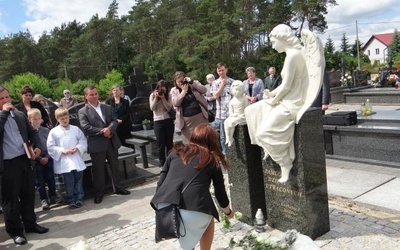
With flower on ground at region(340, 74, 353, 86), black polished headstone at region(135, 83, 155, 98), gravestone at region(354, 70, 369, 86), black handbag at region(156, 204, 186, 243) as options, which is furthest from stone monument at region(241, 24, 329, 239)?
gravestone at region(354, 70, 369, 86)

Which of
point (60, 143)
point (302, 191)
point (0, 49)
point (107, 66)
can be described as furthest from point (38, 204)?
point (0, 49)

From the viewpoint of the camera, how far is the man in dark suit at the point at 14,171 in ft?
12.6

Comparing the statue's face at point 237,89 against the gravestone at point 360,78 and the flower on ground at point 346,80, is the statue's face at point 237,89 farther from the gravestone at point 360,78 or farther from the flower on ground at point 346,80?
the gravestone at point 360,78

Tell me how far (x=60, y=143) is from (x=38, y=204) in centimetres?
114

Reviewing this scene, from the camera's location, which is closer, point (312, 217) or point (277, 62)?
point (312, 217)

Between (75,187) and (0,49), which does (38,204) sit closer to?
(75,187)

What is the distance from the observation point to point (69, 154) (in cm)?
497

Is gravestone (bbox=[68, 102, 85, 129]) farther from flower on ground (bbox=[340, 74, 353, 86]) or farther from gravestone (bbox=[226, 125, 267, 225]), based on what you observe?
→ flower on ground (bbox=[340, 74, 353, 86])

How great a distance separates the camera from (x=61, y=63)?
151 ft

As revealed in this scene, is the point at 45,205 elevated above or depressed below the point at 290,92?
below

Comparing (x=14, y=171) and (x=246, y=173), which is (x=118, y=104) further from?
(x=246, y=173)

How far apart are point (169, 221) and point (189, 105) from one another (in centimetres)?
324

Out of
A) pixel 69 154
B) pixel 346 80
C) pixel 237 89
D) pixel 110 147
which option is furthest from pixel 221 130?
pixel 346 80

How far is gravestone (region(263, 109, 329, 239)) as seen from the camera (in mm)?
3123
